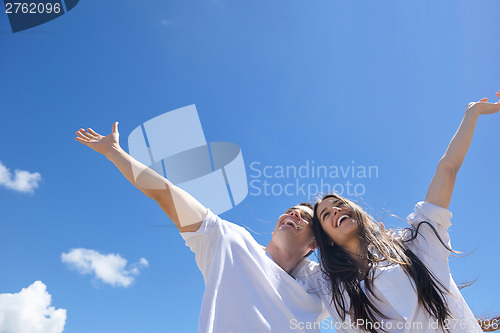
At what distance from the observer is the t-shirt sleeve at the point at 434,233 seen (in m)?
3.90

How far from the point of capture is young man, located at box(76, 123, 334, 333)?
142 inches

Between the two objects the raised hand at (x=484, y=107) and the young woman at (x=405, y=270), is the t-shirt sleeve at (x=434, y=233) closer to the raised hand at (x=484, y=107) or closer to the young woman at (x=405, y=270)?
the young woman at (x=405, y=270)

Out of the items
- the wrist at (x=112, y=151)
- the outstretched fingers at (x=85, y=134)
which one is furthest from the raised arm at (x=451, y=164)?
the outstretched fingers at (x=85, y=134)

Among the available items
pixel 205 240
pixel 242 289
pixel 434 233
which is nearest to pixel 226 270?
pixel 242 289

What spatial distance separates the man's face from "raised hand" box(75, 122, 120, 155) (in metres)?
2.52

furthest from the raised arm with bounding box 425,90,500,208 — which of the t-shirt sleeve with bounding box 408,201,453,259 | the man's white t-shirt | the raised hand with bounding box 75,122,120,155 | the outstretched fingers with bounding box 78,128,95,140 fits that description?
the outstretched fingers with bounding box 78,128,95,140

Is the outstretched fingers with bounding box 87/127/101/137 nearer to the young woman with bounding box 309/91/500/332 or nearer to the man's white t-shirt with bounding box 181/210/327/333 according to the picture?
the man's white t-shirt with bounding box 181/210/327/333

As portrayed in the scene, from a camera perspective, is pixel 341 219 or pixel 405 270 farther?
pixel 341 219

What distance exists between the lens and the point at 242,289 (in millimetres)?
3752

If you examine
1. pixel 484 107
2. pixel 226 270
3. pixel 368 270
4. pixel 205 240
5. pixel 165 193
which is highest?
pixel 484 107

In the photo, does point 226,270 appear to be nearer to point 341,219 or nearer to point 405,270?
point 341,219

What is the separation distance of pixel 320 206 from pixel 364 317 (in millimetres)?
1626

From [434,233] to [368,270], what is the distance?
921mm

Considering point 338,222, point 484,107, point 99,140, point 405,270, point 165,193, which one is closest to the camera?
point 165,193
